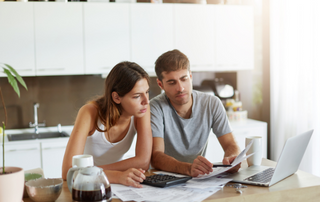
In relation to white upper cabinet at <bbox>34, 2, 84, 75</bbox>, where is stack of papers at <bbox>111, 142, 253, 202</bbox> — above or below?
below

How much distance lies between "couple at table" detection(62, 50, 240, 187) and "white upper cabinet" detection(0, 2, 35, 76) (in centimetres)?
150

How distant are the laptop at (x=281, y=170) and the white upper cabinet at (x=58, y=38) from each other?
2.08 meters

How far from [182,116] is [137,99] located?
455 mm

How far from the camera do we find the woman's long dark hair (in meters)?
1.59

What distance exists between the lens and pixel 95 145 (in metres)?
1.72

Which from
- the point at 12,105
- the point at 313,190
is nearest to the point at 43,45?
the point at 12,105

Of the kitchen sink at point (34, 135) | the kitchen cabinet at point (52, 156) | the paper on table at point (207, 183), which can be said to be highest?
the paper on table at point (207, 183)

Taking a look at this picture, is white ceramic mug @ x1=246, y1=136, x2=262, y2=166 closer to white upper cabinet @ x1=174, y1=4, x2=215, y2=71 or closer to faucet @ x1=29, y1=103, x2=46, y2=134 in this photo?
white upper cabinet @ x1=174, y1=4, x2=215, y2=71

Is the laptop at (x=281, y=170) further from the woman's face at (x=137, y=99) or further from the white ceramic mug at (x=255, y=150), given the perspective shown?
the woman's face at (x=137, y=99)

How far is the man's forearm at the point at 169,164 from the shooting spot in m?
1.45

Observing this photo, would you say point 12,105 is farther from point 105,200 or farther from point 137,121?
point 105,200

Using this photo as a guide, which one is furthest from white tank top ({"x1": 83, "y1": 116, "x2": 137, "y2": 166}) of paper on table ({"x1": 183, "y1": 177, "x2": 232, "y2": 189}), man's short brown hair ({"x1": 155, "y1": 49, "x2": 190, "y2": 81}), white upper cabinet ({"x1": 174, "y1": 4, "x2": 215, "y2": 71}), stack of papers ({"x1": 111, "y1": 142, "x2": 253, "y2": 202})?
white upper cabinet ({"x1": 174, "y1": 4, "x2": 215, "y2": 71})

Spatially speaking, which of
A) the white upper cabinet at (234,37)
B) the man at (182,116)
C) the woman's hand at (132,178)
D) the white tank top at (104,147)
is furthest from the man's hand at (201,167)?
the white upper cabinet at (234,37)

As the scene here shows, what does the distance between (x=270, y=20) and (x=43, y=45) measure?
233cm
